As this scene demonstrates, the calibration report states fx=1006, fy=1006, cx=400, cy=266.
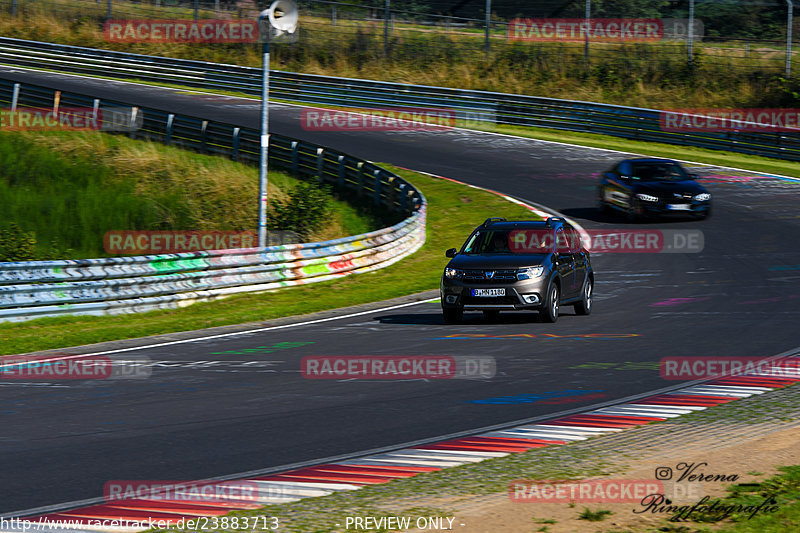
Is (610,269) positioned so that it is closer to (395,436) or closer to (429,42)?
(395,436)

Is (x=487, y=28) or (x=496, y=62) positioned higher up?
(x=487, y=28)

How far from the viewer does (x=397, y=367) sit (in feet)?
37.5

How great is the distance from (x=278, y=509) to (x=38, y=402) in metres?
4.39

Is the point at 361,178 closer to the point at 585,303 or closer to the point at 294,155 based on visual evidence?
the point at 294,155

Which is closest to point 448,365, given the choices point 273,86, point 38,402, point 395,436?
point 395,436

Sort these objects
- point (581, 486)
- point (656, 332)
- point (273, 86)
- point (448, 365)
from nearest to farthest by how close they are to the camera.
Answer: point (581, 486) → point (448, 365) → point (656, 332) → point (273, 86)

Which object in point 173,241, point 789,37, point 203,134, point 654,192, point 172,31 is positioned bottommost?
point 173,241

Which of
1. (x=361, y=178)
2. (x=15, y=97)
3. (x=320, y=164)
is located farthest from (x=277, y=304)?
(x=15, y=97)

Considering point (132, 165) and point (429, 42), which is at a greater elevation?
point (429, 42)

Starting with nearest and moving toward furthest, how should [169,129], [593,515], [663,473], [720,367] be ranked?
[593,515] < [663,473] < [720,367] < [169,129]

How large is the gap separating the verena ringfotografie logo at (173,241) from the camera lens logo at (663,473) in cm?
1859

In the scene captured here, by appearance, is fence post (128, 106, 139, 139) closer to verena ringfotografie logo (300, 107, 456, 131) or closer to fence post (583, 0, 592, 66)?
verena ringfotografie logo (300, 107, 456, 131)

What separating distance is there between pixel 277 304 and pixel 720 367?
28.8 ft

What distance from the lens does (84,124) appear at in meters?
35.1
